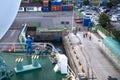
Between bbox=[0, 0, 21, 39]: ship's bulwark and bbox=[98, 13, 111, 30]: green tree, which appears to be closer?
bbox=[0, 0, 21, 39]: ship's bulwark

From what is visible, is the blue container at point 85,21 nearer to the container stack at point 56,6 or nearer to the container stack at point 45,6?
the container stack at point 56,6

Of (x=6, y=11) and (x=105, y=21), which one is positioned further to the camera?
(x=105, y=21)

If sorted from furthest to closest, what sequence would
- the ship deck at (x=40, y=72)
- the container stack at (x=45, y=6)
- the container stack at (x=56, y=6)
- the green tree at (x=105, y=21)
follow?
1. the container stack at (x=56, y=6)
2. the container stack at (x=45, y=6)
3. the green tree at (x=105, y=21)
4. the ship deck at (x=40, y=72)

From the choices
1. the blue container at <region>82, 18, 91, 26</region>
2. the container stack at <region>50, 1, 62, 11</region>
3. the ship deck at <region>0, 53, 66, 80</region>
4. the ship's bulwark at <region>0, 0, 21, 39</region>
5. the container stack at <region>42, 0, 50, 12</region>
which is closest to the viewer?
the ship's bulwark at <region>0, 0, 21, 39</region>

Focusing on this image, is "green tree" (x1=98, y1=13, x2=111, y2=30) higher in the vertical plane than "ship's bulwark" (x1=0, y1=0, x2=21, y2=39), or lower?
lower

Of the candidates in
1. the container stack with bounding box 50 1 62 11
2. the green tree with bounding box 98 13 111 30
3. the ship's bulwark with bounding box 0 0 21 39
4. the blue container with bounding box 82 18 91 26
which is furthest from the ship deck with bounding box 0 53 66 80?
the container stack with bounding box 50 1 62 11

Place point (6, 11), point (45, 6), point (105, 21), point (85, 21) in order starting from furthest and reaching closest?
point (45, 6) → point (85, 21) → point (105, 21) → point (6, 11)

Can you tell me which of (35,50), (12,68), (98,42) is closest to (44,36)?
(98,42)

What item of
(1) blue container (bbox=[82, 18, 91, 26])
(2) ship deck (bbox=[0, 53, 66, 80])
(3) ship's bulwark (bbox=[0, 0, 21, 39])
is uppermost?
(3) ship's bulwark (bbox=[0, 0, 21, 39])

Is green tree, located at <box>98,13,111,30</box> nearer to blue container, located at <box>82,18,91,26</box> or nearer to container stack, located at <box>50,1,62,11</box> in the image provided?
blue container, located at <box>82,18,91,26</box>

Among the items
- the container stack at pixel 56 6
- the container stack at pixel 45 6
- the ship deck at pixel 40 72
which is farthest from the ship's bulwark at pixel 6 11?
the container stack at pixel 56 6

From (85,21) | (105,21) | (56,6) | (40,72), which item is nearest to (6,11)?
(40,72)

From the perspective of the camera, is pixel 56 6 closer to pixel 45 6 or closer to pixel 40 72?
pixel 45 6
